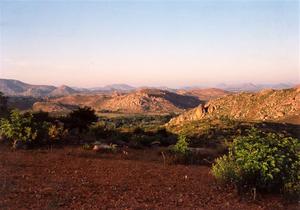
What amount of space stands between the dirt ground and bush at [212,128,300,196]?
272 mm

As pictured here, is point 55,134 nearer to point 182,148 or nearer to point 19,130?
point 19,130

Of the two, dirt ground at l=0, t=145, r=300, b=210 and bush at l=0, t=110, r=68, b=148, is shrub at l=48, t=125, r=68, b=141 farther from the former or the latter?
dirt ground at l=0, t=145, r=300, b=210

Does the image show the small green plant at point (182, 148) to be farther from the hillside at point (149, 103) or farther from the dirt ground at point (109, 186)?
the hillside at point (149, 103)

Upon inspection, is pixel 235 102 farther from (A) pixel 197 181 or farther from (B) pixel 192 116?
(A) pixel 197 181

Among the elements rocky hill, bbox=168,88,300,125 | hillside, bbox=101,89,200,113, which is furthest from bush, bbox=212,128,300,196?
hillside, bbox=101,89,200,113

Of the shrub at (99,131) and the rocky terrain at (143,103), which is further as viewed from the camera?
the rocky terrain at (143,103)

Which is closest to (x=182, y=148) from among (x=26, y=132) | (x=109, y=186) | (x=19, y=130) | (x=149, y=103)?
(x=109, y=186)

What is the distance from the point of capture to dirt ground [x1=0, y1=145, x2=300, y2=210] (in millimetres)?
6801

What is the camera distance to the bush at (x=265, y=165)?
7480 millimetres

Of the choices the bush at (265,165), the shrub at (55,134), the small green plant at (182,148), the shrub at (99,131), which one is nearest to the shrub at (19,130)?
the shrub at (55,134)

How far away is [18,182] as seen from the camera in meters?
8.16

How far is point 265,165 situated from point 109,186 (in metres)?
3.03

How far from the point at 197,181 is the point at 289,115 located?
39289mm

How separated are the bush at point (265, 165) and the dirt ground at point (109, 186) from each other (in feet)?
0.89
